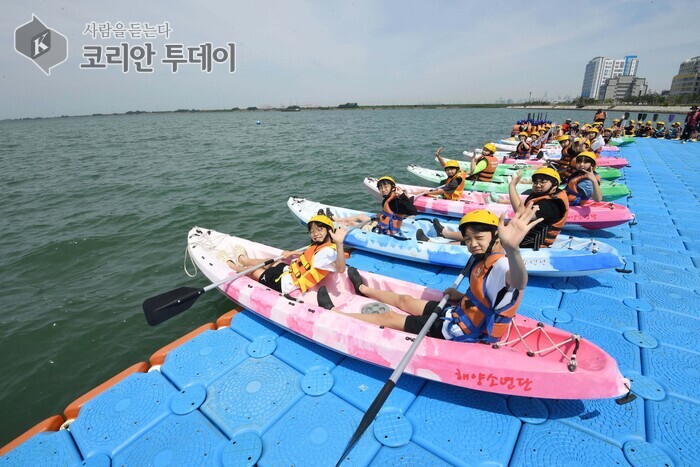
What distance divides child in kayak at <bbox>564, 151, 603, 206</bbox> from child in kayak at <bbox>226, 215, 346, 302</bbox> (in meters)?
5.67

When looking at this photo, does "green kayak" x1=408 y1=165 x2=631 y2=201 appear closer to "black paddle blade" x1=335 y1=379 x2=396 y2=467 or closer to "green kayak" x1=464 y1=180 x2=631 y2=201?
"green kayak" x1=464 y1=180 x2=631 y2=201

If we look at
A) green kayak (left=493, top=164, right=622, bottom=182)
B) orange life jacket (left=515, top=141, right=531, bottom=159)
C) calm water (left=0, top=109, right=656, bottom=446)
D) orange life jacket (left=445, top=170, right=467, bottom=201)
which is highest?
orange life jacket (left=515, top=141, right=531, bottom=159)

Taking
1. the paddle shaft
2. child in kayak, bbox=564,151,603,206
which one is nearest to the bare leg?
the paddle shaft

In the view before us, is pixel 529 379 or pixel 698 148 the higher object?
pixel 698 148

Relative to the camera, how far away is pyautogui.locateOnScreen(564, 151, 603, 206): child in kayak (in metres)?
6.48

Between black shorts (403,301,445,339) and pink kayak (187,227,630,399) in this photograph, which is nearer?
pink kayak (187,227,630,399)

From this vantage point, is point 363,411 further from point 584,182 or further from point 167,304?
point 584,182

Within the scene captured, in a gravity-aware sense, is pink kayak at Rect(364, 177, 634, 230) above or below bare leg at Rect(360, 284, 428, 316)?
above

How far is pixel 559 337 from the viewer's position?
323 centimetres

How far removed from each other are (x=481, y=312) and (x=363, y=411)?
1.54 metres

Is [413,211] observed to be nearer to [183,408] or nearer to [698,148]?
[183,408]

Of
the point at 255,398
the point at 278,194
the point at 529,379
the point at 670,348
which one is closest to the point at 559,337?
the point at 529,379

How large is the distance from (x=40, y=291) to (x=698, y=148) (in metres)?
27.1

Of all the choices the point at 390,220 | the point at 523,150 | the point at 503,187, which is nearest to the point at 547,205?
the point at 390,220
